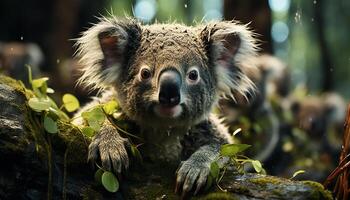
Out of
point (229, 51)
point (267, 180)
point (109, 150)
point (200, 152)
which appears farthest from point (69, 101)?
point (267, 180)

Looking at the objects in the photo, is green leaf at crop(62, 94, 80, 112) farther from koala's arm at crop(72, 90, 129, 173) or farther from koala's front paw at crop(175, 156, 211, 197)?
koala's front paw at crop(175, 156, 211, 197)

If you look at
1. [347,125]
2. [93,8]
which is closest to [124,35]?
[347,125]

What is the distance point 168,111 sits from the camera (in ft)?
11.2

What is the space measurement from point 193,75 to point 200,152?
50cm

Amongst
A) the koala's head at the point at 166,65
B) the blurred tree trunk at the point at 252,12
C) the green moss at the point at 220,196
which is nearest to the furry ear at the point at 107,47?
the koala's head at the point at 166,65

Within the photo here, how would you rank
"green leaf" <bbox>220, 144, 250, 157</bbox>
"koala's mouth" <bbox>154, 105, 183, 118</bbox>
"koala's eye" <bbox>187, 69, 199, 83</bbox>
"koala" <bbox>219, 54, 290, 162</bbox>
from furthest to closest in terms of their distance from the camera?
1. "koala" <bbox>219, 54, 290, 162</bbox>
2. "koala's eye" <bbox>187, 69, 199, 83</bbox>
3. "koala's mouth" <bbox>154, 105, 183, 118</bbox>
4. "green leaf" <bbox>220, 144, 250, 157</bbox>

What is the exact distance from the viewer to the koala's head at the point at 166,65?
11.5 ft

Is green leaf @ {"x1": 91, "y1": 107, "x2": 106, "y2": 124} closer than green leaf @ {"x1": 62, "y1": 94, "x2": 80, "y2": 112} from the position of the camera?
Yes

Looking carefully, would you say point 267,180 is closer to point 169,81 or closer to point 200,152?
point 200,152

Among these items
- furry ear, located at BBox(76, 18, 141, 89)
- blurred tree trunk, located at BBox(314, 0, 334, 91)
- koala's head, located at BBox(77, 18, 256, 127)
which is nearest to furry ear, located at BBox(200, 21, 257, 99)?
koala's head, located at BBox(77, 18, 256, 127)

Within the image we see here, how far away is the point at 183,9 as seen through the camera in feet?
53.3

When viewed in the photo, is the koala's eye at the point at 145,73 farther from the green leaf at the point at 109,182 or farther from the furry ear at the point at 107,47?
the green leaf at the point at 109,182

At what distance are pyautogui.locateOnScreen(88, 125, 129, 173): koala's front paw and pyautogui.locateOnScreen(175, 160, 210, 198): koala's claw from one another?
12.6 inches

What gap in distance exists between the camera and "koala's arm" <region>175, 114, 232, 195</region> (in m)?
3.21
